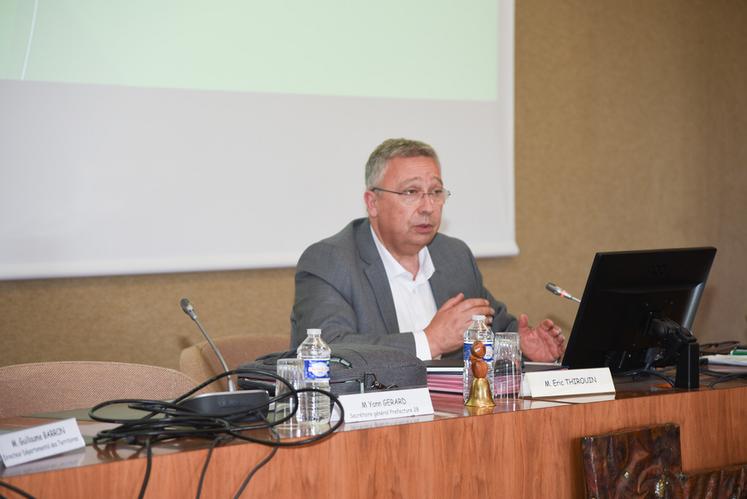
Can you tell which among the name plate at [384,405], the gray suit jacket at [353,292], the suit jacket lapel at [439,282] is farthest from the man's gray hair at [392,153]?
the name plate at [384,405]

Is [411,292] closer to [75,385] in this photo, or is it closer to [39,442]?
[75,385]

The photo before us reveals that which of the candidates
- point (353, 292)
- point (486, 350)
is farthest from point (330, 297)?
point (486, 350)

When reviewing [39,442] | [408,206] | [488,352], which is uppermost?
[408,206]

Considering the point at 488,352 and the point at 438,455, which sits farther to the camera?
the point at 488,352

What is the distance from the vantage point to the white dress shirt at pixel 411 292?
261cm

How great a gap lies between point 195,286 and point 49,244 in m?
0.55

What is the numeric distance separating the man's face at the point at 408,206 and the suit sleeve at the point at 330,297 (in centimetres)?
20

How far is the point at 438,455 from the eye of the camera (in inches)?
53.8

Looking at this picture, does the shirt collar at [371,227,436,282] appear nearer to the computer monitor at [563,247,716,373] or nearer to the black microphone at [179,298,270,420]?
the computer monitor at [563,247,716,373]

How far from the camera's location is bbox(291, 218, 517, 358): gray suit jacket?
7.48ft

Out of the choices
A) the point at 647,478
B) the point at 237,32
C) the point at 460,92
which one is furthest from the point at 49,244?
the point at 647,478

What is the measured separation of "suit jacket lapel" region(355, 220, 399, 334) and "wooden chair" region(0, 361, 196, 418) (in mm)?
637

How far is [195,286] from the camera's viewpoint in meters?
3.06

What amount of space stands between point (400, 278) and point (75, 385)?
1.07 metres
